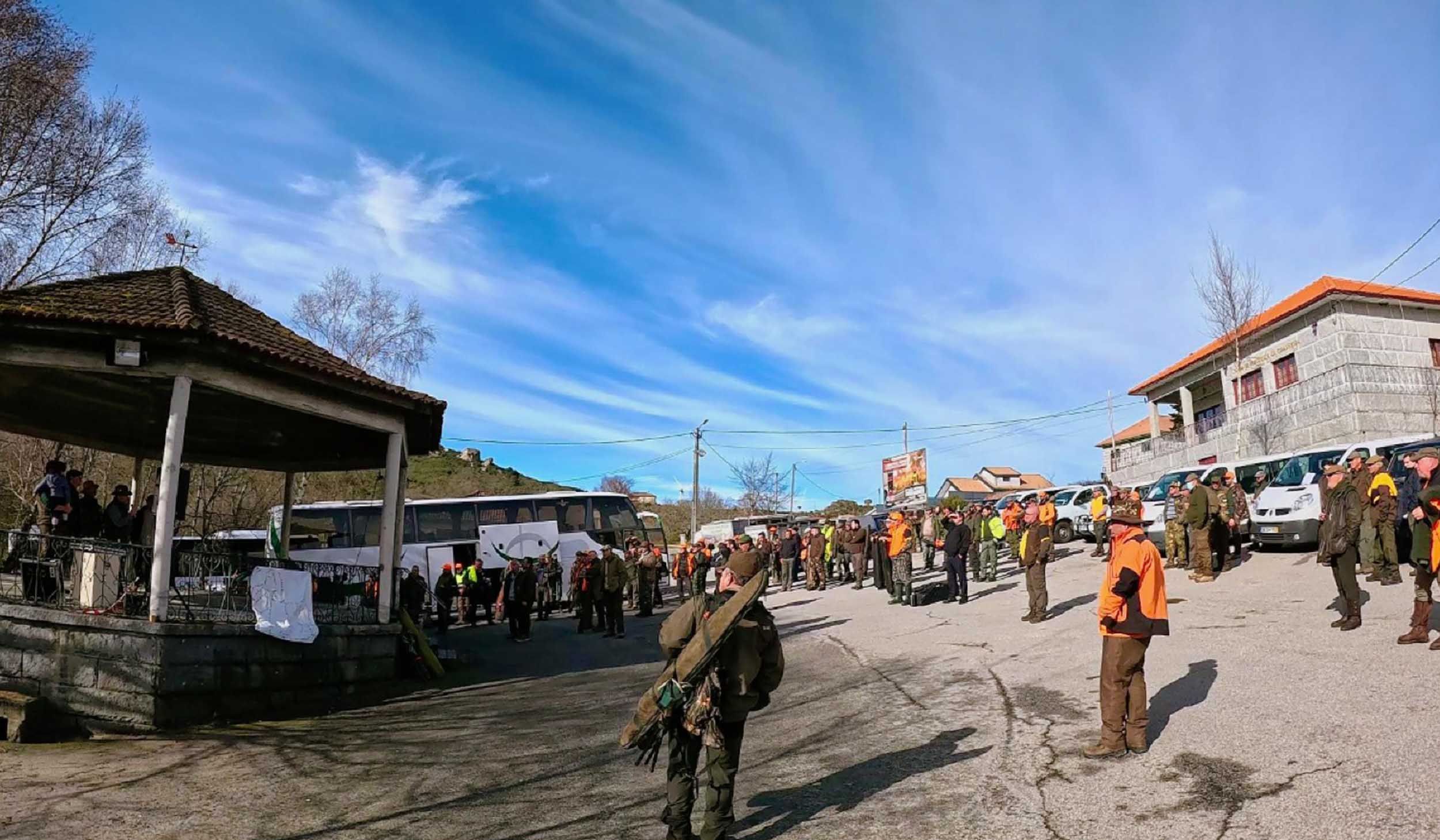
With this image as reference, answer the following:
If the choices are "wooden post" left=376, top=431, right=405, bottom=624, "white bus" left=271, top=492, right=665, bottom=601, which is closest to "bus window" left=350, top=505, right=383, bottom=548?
"white bus" left=271, top=492, right=665, bottom=601

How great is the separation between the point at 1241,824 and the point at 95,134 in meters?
25.3

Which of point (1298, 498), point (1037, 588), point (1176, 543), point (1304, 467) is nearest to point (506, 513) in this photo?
point (1037, 588)

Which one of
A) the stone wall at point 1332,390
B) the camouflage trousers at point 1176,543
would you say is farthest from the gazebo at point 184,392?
the stone wall at point 1332,390

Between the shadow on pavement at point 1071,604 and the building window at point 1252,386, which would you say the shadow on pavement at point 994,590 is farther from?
the building window at point 1252,386

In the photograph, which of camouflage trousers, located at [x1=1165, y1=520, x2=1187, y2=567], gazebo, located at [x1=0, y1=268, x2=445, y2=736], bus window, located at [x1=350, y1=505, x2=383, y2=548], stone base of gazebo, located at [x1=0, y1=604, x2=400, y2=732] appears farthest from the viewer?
bus window, located at [x1=350, y1=505, x2=383, y2=548]

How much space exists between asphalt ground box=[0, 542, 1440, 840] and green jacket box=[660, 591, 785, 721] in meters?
0.81

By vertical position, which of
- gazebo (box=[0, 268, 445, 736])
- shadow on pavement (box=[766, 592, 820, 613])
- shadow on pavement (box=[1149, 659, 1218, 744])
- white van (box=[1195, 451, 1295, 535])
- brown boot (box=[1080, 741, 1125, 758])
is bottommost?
brown boot (box=[1080, 741, 1125, 758])

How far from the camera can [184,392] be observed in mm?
9633

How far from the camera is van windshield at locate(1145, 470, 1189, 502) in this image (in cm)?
1889

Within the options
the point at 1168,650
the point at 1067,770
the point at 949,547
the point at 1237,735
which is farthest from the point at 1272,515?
the point at 1067,770

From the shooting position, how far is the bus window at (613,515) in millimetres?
27062

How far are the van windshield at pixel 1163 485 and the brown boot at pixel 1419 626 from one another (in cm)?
1059

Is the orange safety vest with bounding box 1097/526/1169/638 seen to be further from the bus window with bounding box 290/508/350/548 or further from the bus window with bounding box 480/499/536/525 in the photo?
the bus window with bounding box 480/499/536/525

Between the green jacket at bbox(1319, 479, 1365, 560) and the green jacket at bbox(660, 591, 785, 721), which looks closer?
the green jacket at bbox(660, 591, 785, 721)
